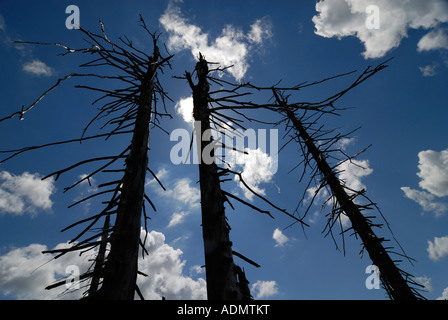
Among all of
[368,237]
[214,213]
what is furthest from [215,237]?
[368,237]

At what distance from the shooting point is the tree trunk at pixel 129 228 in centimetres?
188

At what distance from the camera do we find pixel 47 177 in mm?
2260

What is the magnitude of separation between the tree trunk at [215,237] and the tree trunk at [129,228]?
745 millimetres

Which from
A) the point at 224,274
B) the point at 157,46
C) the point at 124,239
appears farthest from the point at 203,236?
the point at 157,46

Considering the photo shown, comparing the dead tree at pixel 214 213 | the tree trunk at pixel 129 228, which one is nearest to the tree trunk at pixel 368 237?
the dead tree at pixel 214 213

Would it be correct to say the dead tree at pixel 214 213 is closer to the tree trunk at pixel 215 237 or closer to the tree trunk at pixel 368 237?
the tree trunk at pixel 215 237

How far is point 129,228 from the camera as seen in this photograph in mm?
2227

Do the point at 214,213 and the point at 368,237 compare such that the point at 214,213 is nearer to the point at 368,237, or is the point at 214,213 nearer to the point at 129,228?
the point at 129,228

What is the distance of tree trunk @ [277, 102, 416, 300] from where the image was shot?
5.12 metres

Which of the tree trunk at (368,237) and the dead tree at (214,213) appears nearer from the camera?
the dead tree at (214,213)

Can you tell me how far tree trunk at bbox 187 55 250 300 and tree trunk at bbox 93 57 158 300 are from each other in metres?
0.75

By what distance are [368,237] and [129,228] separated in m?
6.40
